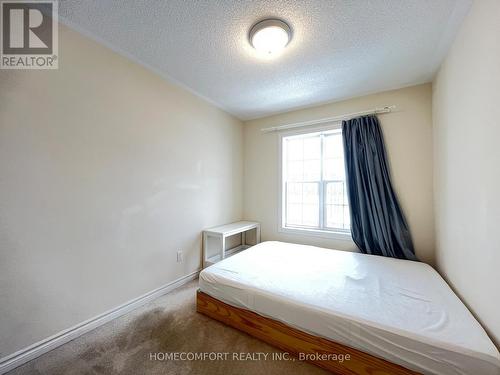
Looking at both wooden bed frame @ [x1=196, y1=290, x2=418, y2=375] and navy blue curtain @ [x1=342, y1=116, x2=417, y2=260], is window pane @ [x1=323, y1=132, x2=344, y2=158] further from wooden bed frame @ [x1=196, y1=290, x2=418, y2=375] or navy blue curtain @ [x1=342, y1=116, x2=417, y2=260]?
wooden bed frame @ [x1=196, y1=290, x2=418, y2=375]

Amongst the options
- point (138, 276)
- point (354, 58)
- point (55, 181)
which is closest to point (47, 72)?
point (55, 181)

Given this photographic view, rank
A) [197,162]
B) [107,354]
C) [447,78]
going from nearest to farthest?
[107,354] < [447,78] < [197,162]

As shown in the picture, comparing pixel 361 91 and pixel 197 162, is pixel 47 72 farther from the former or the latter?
pixel 361 91

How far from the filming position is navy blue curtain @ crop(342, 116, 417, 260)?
231 cm

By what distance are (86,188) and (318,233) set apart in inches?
110

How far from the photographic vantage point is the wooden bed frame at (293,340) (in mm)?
1164

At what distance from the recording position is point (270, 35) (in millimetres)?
1544

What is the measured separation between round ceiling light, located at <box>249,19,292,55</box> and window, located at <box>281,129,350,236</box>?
1.58 m

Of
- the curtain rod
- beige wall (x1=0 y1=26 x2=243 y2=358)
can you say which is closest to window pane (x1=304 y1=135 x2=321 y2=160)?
the curtain rod

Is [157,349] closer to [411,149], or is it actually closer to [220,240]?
[220,240]

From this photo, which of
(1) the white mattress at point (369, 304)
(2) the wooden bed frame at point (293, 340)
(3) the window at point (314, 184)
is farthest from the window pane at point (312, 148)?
(2) the wooden bed frame at point (293, 340)

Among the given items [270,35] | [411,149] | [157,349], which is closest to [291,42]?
[270,35]

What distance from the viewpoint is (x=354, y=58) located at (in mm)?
1873

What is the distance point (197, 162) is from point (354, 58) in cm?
214
